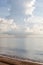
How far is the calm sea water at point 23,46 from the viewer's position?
4.11 metres

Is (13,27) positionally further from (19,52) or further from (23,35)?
(19,52)

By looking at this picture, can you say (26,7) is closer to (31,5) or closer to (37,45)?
(31,5)

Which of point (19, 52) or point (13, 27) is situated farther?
point (19, 52)

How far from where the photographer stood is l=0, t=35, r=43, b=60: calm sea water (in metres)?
4.11

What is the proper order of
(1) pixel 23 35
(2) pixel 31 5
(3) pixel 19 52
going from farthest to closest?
(3) pixel 19 52, (1) pixel 23 35, (2) pixel 31 5

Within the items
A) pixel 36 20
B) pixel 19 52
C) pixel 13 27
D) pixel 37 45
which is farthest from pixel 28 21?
pixel 19 52

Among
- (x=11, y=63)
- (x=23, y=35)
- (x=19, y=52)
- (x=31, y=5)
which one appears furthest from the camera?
(x=19, y=52)

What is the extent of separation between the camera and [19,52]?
15.7ft

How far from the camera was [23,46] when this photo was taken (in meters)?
4.59

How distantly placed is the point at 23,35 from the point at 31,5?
87cm

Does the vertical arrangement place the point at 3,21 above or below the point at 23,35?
above

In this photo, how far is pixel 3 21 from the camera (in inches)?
167

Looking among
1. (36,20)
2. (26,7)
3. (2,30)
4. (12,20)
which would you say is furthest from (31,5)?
(2,30)

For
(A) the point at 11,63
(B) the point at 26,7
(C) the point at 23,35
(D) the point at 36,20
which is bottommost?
(A) the point at 11,63
